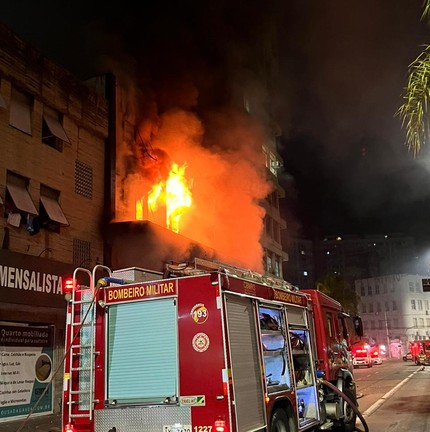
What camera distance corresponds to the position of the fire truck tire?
576cm

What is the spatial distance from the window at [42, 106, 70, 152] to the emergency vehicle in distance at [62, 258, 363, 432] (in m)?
7.62

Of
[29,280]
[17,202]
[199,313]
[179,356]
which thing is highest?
[17,202]

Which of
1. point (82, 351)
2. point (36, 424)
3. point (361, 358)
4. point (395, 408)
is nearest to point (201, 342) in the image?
point (82, 351)

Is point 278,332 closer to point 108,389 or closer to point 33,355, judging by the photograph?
point 108,389

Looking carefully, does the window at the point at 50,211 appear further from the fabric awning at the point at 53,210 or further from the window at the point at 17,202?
the window at the point at 17,202

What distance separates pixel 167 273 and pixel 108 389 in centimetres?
146

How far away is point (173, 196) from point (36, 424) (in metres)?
9.22

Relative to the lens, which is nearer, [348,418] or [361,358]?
[348,418]

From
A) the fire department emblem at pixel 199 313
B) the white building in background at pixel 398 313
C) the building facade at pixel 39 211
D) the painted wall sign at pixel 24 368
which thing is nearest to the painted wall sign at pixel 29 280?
the building facade at pixel 39 211

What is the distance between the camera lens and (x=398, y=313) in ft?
212

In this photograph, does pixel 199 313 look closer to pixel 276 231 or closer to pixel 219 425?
pixel 219 425

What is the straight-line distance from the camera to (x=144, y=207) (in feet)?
55.0

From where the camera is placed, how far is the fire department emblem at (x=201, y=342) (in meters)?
5.16

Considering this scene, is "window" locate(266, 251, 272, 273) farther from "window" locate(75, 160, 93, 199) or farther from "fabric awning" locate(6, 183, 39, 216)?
"fabric awning" locate(6, 183, 39, 216)
